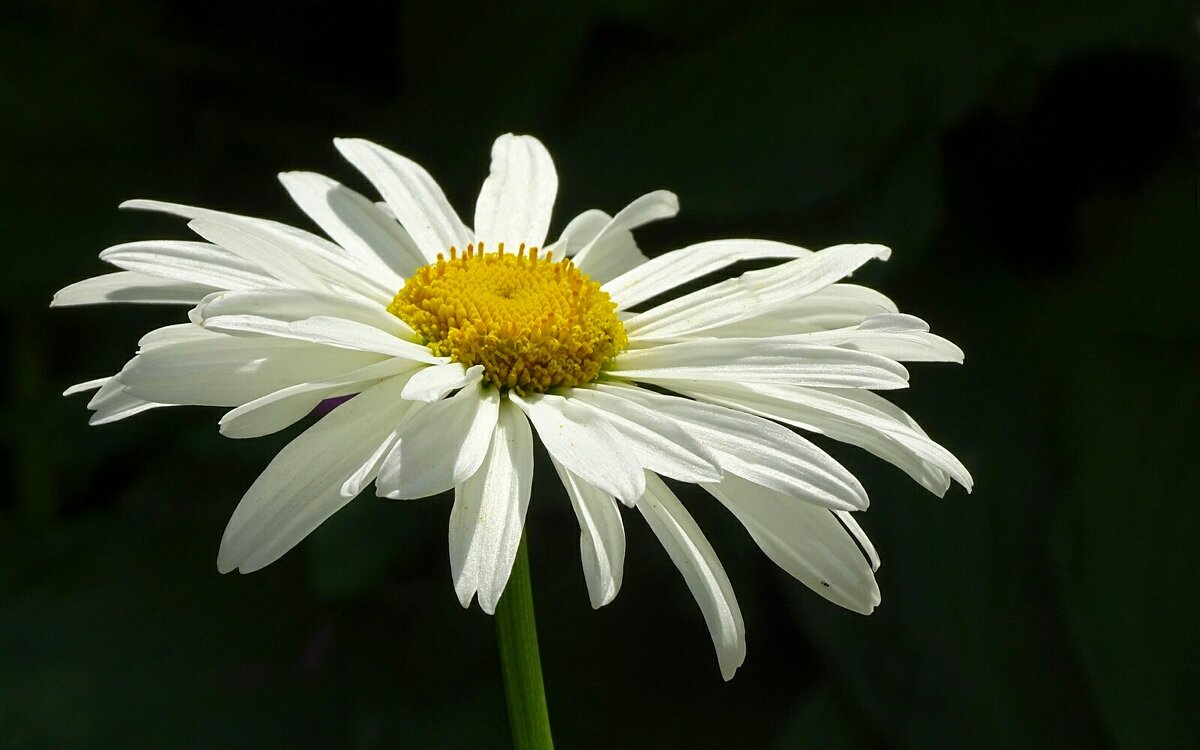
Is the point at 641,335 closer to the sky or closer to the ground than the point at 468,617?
closer to the sky

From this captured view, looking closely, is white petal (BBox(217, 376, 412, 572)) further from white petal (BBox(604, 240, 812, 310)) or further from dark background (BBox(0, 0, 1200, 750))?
dark background (BBox(0, 0, 1200, 750))

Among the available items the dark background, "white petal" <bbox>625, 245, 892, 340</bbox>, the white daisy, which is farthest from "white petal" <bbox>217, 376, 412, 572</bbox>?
the dark background

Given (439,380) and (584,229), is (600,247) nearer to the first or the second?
(584,229)

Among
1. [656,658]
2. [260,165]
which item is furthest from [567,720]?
[260,165]

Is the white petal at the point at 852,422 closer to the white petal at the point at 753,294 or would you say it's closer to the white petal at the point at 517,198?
the white petal at the point at 753,294

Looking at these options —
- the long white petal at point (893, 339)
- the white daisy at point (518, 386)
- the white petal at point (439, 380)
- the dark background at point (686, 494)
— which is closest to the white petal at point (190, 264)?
the white daisy at point (518, 386)

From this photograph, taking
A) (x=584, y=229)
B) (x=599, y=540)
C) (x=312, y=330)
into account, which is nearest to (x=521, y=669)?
(x=599, y=540)

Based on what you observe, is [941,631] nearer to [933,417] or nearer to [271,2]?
[933,417]
